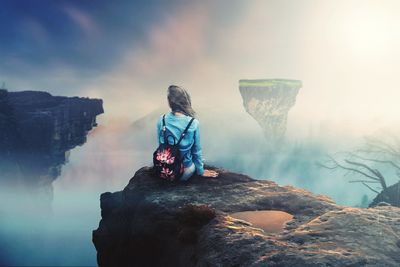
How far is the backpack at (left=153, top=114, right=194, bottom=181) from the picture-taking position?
391 inches

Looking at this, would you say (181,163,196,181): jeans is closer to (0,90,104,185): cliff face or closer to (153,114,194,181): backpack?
(153,114,194,181): backpack

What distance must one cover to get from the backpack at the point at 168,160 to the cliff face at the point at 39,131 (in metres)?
131

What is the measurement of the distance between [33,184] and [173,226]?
152401 millimetres

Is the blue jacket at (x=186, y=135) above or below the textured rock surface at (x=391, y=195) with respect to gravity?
above

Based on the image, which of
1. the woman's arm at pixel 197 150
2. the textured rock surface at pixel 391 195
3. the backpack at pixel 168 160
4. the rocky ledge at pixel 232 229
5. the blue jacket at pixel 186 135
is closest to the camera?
the rocky ledge at pixel 232 229

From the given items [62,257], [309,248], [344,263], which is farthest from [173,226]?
[62,257]

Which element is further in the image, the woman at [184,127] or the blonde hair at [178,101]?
the blonde hair at [178,101]

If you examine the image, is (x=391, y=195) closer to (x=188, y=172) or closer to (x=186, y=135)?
(x=188, y=172)

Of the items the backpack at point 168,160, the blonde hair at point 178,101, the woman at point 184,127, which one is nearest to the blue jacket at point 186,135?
the woman at point 184,127

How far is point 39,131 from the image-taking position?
134 metres

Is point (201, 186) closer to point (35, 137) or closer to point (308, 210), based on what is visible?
point (308, 210)

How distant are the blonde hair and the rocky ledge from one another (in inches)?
92.3

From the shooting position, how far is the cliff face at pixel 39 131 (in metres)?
129

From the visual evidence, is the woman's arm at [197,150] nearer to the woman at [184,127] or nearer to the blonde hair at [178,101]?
the woman at [184,127]
